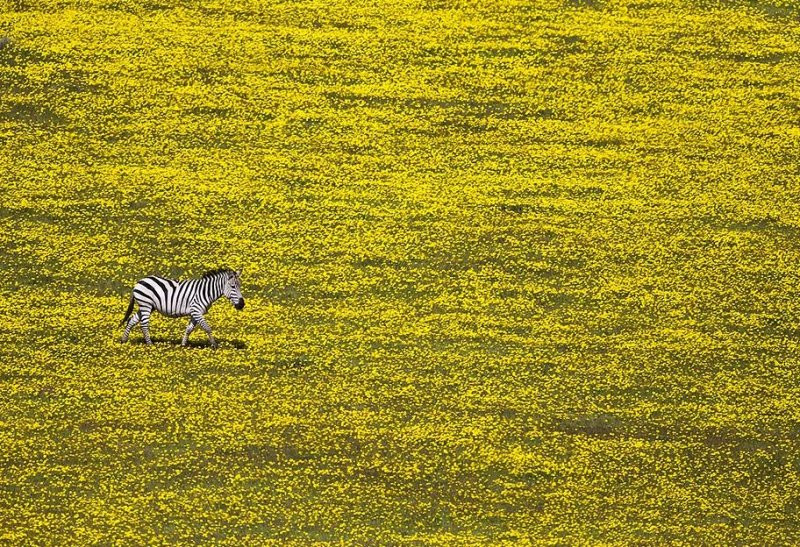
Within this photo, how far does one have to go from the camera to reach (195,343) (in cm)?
3036

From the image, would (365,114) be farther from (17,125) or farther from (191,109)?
(17,125)

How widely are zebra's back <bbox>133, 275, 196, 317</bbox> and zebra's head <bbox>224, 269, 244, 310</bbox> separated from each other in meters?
0.72

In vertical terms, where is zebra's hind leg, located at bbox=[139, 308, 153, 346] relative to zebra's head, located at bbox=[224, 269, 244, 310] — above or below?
below

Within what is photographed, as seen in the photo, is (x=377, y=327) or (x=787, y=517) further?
(x=377, y=327)

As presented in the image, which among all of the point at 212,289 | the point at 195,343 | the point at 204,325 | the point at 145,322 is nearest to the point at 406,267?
the point at 212,289

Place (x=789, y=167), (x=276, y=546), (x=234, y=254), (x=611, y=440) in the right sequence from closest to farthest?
(x=276, y=546)
(x=611, y=440)
(x=234, y=254)
(x=789, y=167)

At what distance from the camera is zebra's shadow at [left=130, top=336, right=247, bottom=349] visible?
30203 millimetres

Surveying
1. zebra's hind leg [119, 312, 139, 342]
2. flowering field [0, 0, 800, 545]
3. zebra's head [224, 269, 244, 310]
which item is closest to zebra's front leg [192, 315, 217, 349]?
flowering field [0, 0, 800, 545]

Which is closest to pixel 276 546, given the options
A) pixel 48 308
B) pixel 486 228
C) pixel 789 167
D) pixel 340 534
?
pixel 340 534

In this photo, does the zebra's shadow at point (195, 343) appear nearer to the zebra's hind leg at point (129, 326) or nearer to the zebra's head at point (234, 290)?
the zebra's hind leg at point (129, 326)

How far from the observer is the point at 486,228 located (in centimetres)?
3422

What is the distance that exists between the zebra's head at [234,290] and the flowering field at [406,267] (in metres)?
0.50

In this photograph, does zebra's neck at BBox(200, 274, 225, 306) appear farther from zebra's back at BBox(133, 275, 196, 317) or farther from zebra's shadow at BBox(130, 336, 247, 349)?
zebra's shadow at BBox(130, 336, 247, 349)

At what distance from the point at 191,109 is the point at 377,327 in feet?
32.3
